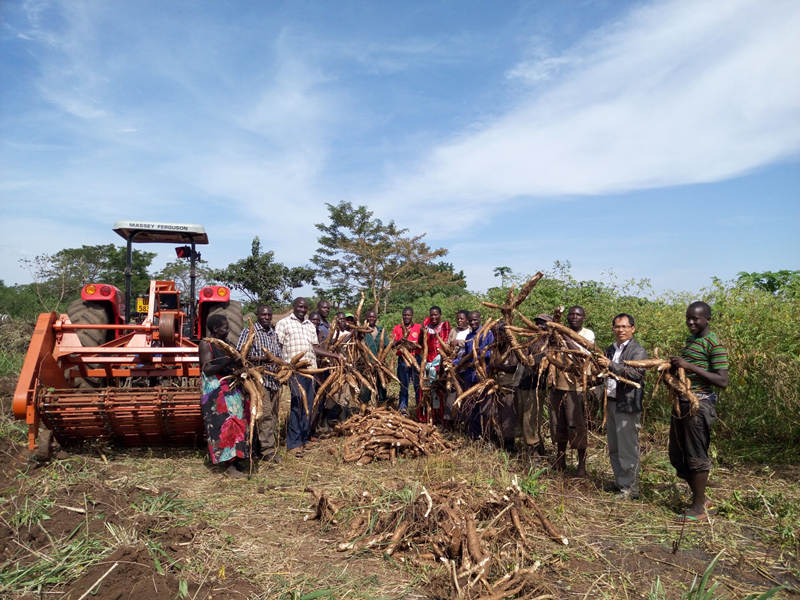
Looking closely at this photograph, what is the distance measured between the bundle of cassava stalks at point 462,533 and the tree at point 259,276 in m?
19.6

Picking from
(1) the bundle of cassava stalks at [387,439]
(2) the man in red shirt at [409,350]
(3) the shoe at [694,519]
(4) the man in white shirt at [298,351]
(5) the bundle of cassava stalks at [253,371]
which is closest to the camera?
(3) the shoe at [694,519]

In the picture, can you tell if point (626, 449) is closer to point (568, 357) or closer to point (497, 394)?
point (568, 357)

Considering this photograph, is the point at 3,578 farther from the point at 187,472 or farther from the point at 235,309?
the point at 235,309

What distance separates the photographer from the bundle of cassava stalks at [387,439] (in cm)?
543

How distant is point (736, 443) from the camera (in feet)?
18.3

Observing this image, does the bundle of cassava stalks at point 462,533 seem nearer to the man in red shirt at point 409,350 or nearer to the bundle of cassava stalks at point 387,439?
the bundle of cassava stalks at point 387,439

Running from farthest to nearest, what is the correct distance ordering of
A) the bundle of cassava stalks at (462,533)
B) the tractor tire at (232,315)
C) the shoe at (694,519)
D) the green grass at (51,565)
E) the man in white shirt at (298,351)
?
1. the tractor tire at (232,315)
2. the man in white shirt at (298,351)
3. the shoe at (694,519)
4. the bundle of cassava stalks at (462,533)
5. the green grass at (51,565)

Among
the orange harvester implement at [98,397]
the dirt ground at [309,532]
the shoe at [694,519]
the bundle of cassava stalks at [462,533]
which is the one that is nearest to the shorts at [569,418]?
the dirt ground at [309,532]

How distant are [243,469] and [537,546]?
9.64ft

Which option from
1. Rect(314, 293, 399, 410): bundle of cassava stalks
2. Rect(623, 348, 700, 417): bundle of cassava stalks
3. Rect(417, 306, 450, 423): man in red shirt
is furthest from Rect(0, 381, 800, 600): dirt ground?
Rect(417, 306, 450, 423): man in red shirt

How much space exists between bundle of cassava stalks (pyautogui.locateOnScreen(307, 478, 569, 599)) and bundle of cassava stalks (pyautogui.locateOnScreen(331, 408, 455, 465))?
1444 millimetres

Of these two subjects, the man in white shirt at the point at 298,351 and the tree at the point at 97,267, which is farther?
the tree at the point at 97,267

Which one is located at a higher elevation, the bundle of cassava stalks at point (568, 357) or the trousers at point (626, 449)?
the bundle of cassava stalks at point (568, 357)

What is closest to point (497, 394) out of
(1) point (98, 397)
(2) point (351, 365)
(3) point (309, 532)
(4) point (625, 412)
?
(4) point (625, 412)
